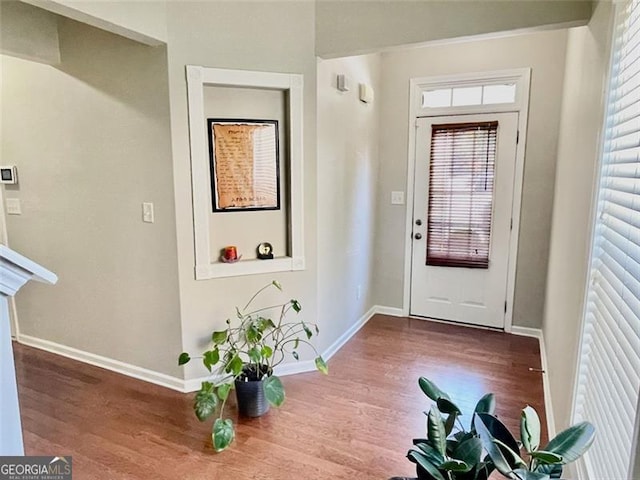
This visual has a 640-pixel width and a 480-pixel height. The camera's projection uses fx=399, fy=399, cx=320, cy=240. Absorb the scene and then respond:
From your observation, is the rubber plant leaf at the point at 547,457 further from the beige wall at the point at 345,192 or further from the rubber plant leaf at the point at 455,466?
the beige wall at the point at 345,192

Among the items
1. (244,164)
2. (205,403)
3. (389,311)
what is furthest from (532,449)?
(389,311)

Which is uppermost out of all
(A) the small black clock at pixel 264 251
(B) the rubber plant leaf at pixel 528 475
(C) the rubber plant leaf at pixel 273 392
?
(A) the small black clock at pixel 264 251

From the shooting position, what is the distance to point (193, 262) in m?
2.54

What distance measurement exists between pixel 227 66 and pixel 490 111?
2.32m

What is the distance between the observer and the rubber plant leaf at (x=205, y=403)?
2080 mm

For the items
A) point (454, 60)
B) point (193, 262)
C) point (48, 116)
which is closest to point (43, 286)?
point (48, 116)

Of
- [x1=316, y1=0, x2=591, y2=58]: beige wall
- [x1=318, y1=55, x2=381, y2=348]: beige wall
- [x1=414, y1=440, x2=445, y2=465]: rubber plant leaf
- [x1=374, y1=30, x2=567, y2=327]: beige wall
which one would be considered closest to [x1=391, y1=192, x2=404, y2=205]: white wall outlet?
[x1=374, y1=30, x2=567, y2=327]: beige wall

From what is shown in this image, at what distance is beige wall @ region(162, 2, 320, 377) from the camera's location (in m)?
2.36

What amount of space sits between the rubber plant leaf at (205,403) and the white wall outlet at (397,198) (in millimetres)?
2542

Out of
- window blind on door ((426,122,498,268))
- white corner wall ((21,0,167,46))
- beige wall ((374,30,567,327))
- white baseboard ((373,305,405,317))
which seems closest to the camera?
white corner wall ((21,0,167,46))

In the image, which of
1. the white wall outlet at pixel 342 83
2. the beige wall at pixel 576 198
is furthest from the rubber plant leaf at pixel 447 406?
the white wall outlet at pixel 342 83

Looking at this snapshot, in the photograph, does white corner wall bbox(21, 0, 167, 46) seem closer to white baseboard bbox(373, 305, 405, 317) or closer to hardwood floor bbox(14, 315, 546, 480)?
hardwood floor bbox(14, 315, 546, 480)

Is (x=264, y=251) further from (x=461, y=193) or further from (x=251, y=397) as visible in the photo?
(x=461, y=193)

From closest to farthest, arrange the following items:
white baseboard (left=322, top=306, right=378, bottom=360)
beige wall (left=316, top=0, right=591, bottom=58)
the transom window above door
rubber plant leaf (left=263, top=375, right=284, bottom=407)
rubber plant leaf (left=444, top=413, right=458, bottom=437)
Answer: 1. rubber plant leaf (left=444, top=413, right=458, bottom=437)
2. beige wall (left=316, top=0, right=591, bottom=58)
3. rubber plant leaf (left=263, top=375, right=284, bottom=407)
4. white baseboard (left=322, top=306, right=378, bottom=360)
5. the transom window above door
